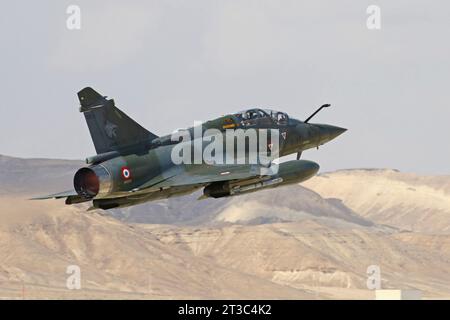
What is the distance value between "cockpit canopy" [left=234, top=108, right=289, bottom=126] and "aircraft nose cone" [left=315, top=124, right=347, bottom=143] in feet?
6.33

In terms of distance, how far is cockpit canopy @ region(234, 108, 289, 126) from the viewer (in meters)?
43.2

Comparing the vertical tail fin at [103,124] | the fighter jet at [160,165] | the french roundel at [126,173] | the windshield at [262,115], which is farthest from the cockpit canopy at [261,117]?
the french roundel at [126,173]

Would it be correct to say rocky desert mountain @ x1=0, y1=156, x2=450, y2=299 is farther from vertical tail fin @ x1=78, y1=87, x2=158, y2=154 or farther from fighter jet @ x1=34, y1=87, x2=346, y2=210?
vertical tail fin @ x1=78, y1=87, x2=158, y2=154

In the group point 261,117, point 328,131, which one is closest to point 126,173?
point 261,117

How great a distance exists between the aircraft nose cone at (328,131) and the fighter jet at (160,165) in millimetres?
4568

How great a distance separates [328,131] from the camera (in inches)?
1826

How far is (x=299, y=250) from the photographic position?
145 meters

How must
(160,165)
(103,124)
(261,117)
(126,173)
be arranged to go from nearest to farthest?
(126,173) < (103,124) < (160,165) < (261,117)

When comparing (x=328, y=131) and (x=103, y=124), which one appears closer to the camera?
(x=103, y=124)

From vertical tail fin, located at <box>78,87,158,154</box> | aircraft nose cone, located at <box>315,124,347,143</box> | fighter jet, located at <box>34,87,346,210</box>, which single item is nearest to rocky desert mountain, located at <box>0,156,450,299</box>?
aircraft nose cone, located at <box>315,124,347,143</box>

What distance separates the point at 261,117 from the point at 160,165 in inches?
237

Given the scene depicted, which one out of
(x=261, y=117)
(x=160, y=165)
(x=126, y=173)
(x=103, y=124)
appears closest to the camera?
(x=126, y=173)

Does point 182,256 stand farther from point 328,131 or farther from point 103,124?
point 103,124

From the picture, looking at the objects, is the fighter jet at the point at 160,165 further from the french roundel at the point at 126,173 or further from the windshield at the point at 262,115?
the windshield at the point at 262,115
